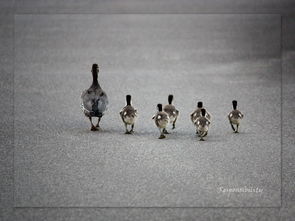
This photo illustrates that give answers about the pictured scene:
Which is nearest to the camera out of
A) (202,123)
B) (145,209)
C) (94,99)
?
(145,209)

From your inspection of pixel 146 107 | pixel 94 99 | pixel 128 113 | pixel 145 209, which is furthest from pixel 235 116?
pixel 145 209

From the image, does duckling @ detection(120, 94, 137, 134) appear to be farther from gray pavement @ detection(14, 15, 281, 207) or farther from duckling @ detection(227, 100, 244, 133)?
duckling @ detection(227, 100, 244, 133)

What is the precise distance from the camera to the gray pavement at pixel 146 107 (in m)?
2.74

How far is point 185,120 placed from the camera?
369cm

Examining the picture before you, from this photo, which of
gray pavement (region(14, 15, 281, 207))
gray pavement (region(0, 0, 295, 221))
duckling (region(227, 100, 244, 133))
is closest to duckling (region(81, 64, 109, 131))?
gray pavement (region(14, 15, 281, 207))

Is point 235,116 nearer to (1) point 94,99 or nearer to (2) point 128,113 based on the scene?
(2) point 128,113

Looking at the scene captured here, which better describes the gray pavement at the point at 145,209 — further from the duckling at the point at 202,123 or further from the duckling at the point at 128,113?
the duckling at the point at 128,113

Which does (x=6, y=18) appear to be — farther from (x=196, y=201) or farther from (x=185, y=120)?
(x=196, y=201)

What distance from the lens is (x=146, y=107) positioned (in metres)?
4.01

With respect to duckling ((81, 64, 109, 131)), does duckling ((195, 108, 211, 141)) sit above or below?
below

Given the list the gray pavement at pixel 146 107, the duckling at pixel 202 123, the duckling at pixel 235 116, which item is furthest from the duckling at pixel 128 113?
the duckling at pixel 235 116

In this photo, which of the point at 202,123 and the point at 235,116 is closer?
the point at 202,123

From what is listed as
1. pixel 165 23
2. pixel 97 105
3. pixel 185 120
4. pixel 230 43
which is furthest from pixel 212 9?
pixel 97 105

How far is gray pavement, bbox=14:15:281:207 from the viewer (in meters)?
2.74
